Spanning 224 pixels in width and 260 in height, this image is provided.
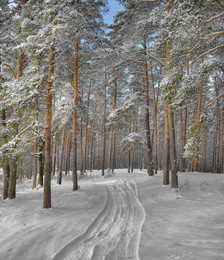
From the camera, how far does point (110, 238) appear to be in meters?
5.10

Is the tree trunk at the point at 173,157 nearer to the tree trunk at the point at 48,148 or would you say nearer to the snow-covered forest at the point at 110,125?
the snow-covered forest at the point at 110,125

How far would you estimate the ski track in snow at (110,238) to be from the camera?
14.0ft

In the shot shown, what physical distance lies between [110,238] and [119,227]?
85cm

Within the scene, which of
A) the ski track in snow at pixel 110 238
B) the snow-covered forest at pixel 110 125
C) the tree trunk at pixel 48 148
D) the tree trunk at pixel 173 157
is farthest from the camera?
the tree trunk at pixel 173 157

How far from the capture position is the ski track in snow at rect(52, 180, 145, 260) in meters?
4.27

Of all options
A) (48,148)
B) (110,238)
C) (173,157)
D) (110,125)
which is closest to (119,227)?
(110,238)

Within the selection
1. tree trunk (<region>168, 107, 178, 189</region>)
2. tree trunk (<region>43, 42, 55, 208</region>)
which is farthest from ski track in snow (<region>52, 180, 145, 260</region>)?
tree trunk (<region>168, 107, 178, 189</region>)

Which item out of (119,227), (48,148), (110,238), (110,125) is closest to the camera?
A: (110,238)

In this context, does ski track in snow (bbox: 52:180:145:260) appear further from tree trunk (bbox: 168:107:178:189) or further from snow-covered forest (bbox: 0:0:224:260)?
tree trunk (bbox: 168:107:178:189)

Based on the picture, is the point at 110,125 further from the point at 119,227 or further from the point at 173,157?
the point at 119,227

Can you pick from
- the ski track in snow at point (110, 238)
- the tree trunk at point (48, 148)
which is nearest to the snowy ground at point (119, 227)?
the ski track in snow at point (110, 238)

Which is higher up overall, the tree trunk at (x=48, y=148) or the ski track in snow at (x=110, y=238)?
the tree trunk at (x=48, y=148)

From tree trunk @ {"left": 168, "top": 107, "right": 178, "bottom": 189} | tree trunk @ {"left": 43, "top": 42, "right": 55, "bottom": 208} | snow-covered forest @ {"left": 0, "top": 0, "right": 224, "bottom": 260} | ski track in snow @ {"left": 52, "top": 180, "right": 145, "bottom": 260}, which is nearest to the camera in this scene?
ski track in snow @ {"left": 52, "top": 180, "right": 145, "bottom": 260}

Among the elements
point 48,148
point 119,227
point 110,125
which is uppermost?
point 110,125
